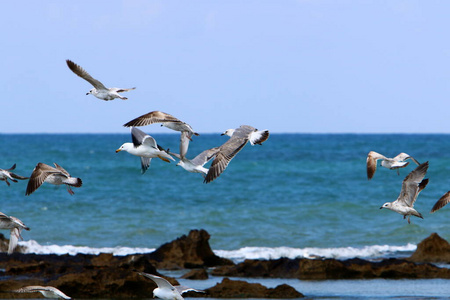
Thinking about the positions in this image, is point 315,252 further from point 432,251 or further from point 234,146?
point 234,146

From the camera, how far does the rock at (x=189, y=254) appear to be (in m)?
15.2

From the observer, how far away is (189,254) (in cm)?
1538

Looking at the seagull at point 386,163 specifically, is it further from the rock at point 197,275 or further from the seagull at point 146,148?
the rock at point 197,275

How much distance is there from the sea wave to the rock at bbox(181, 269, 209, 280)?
3.71 m

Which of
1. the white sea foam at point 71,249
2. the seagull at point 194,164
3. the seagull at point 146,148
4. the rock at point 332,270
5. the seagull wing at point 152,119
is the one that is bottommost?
the white sea foam at point 71,249

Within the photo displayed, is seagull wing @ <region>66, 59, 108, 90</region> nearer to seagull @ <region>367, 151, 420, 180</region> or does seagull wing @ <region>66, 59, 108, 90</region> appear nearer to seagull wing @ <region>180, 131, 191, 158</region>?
seagull wing @ <region>180, 131, 191, 158</region>

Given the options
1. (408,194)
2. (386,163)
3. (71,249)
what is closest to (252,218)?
(71,249)

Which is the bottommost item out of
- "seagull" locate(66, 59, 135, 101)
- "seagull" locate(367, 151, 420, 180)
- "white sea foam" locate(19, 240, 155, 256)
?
"white sea foam" locate(19, 240, 155, 256)

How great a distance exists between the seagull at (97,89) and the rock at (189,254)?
5.18 metres

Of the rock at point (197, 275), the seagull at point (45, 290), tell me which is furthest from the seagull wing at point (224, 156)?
the rock at point (197, 275)

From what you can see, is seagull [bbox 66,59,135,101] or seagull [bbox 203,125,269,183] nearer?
seagull [bbox 203,125,269,183]

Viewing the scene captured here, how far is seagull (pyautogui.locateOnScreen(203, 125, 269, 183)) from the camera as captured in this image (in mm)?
9531

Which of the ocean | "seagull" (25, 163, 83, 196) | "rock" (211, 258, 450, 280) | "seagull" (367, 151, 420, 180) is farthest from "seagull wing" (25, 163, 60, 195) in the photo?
"rock" (211, 258, 450, 280)

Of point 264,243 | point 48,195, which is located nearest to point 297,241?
point 264,243
